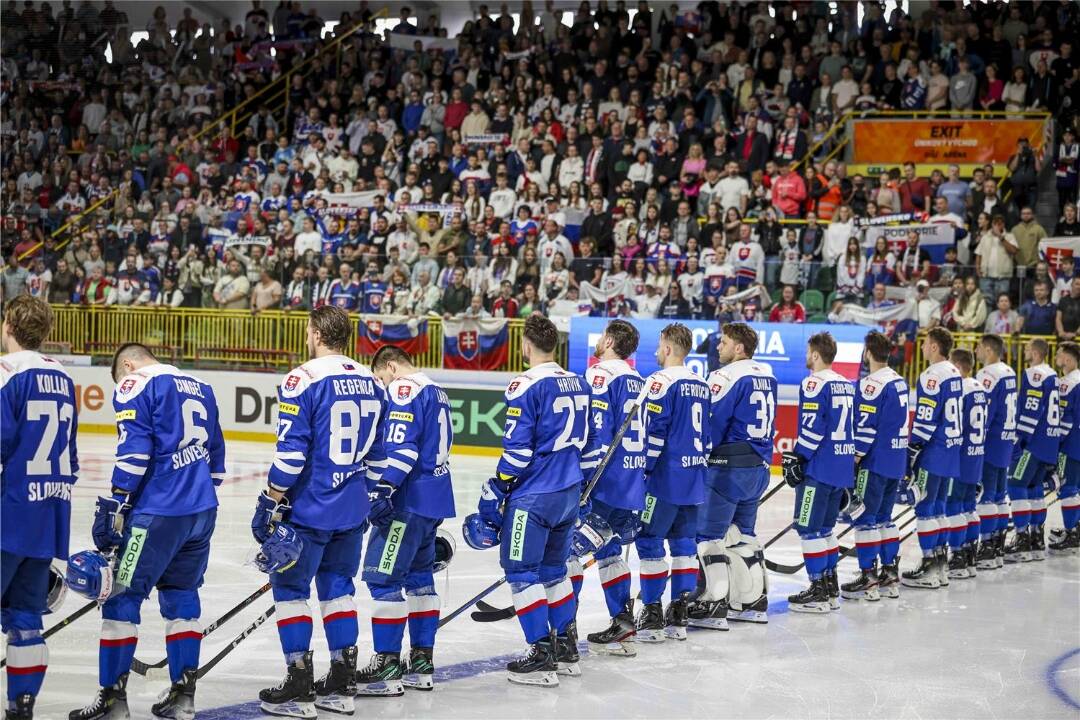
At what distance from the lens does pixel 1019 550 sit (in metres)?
12.4

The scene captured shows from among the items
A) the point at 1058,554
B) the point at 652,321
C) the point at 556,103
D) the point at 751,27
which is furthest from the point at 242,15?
the point at 1058,554

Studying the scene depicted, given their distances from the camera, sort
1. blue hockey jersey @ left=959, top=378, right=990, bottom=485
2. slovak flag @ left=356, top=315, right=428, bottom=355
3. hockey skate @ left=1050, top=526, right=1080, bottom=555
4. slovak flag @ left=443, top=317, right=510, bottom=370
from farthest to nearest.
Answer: slovak flag @ left=356, top=315, right=428, bottom=355, slovak flag @ left=443, top=317, right=510, bottom=370, hockey skate @ left=1050, top=526, right=1080, bottom=555, blue hockey jersey @ left=959, top=378, right=990, bottom=485

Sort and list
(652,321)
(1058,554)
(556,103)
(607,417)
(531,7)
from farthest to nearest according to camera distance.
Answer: (531,7), (556,103), (652,321), (1058,554), (607,417)

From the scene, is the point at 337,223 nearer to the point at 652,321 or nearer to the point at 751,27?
the point at 652,321

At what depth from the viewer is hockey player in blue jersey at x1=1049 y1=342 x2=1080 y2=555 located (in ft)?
41.8

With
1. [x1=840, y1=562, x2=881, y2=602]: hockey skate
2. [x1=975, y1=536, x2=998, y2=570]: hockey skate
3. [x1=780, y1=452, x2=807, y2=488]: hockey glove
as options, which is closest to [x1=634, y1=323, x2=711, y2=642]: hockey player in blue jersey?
[x1=780, y1=452, x2=807, y2=488]: hockey glove

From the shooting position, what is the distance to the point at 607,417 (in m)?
7.96

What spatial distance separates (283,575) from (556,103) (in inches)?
661

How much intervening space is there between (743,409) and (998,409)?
3.94 m

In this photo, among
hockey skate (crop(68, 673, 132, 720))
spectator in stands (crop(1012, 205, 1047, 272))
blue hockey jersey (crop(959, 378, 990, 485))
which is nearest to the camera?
hockey skate (crop(68, 673, 132, 720))

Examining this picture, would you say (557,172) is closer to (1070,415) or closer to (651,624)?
(1070,415)

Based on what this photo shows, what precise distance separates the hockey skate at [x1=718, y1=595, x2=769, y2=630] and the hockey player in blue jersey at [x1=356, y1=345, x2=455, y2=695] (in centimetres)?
276

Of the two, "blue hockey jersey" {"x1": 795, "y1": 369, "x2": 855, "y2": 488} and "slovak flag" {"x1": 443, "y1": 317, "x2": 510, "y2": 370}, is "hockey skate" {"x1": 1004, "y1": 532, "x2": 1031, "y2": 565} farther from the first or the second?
"slovak flag" {"x1": 443, "y1": 317, "x2": 510, "y2": 370}

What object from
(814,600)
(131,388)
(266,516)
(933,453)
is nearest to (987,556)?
(933,453)
